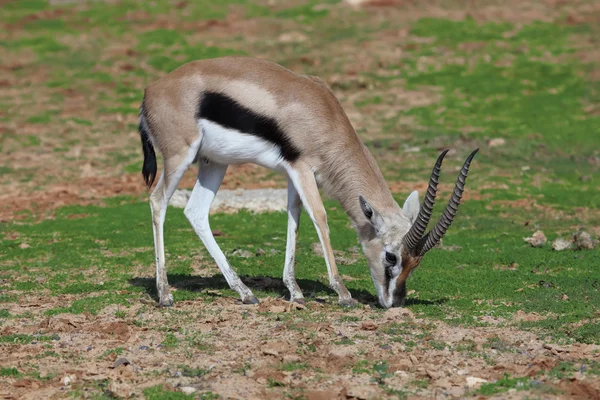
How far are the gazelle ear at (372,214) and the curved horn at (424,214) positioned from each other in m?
0.35

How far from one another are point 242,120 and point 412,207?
1979 millimetres

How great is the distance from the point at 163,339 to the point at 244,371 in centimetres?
121

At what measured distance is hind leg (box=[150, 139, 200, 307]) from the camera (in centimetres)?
980

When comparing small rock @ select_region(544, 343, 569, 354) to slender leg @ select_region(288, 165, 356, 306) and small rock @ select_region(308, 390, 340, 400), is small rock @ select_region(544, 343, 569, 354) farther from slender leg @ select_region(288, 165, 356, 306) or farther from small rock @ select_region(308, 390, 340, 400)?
slender leg @ select_region(288, 165, 356, 306)

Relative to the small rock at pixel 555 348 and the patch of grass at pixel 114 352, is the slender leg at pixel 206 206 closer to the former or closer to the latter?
the patch of grass at pixel 114 352

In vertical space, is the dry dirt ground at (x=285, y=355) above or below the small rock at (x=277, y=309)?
above

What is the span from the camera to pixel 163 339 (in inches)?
335

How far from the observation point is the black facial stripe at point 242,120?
9.71 metres

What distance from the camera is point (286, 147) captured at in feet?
32.0

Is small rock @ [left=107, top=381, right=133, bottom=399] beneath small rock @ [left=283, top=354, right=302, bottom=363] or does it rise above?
above

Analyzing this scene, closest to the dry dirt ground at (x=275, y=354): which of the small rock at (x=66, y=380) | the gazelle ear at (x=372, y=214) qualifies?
the small rock at (x=66, y=380)

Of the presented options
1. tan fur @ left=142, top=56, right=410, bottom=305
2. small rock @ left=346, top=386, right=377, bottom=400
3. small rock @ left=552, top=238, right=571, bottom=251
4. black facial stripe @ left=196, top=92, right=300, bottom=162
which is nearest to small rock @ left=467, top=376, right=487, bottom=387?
small rock @ left=346, top=386, right=377, bottom=400

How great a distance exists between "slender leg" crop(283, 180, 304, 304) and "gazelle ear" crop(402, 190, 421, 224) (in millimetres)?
1198

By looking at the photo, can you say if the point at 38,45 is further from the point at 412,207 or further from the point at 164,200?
the point at 412,207
